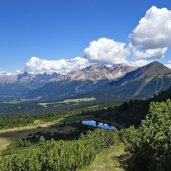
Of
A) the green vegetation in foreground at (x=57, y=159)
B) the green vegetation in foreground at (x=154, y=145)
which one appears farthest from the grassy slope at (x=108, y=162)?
the green vegetation in foreground at (x=154, y=145)

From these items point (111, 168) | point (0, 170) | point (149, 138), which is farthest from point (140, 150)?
point (0, 170)

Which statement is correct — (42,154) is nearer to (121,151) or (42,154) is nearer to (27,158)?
(27,158)

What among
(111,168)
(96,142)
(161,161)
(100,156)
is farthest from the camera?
(96,142)

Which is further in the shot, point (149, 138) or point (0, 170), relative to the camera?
point (0, 170)

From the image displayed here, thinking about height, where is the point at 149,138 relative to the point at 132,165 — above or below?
above

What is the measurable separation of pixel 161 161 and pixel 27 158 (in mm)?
37016

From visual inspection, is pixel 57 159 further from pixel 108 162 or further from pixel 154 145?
pixel 154 145

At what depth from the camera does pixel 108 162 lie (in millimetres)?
69562

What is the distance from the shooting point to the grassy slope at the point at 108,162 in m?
64.5

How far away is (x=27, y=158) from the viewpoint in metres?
70.9

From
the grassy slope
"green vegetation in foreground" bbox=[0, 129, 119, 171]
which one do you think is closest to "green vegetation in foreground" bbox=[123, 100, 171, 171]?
the grassy slope

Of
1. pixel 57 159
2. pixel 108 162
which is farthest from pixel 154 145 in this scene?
pixel 108 162

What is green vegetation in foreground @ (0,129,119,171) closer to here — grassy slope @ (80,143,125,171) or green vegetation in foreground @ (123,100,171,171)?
grassy slope @ (80,143,125,171)

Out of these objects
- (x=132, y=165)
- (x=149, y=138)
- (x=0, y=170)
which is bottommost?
(x=0, y=170)
